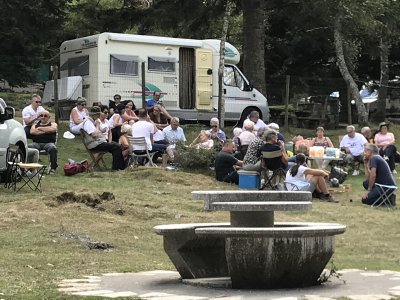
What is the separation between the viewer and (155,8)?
2623 cm

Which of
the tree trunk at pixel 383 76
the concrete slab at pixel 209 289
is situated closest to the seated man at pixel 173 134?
the concrete slab at pixel 209 289

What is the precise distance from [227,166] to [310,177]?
2.01 metres

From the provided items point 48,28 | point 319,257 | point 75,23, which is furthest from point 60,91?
point 319,257

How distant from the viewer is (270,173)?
15703 mm

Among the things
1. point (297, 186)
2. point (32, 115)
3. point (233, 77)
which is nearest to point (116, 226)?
point (297, 186)

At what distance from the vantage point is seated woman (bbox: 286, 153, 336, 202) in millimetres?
14922

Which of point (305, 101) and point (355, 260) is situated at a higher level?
point (305, 101)

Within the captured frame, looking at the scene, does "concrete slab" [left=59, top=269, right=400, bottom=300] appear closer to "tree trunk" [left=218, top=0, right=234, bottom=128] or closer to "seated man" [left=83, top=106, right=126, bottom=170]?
"seated man" [left=83, top=106, right=126, bottom=170]

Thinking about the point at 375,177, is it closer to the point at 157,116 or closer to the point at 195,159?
the point at 195,159

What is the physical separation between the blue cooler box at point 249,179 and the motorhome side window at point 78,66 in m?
9.31

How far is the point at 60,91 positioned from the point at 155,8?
5001 millimetres

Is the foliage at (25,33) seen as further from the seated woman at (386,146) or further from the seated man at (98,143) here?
the seated woman at (386,146)

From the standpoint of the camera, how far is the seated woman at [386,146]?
19031 millimetres

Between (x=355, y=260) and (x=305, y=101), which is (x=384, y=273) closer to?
(x=355, y=260)
